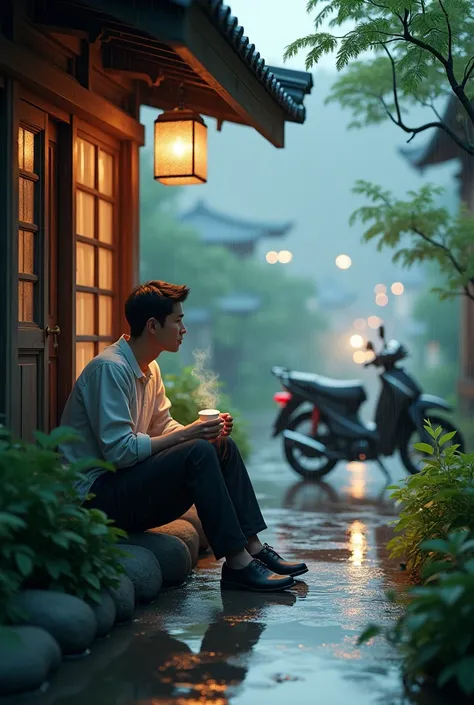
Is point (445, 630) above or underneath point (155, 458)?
underneath

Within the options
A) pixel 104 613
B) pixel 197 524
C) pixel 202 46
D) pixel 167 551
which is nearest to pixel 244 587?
pixel 167 551

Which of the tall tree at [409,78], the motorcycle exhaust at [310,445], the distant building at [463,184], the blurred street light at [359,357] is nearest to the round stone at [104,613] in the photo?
the tall tree at [409,78]

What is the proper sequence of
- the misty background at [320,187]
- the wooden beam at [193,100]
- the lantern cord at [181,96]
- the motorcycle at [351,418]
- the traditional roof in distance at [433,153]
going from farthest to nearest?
the misty background at [320,187], the traditional roof in distance at [433,153], the motorcycle at [351,418], the wooden beam at [193,100], the lantern cord at [181,96]

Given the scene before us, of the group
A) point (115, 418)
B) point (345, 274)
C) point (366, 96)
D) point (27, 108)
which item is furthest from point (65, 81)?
point (345, 274)

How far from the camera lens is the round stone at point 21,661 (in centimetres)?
310

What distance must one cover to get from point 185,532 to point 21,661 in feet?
6.72

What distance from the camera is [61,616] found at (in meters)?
3.48

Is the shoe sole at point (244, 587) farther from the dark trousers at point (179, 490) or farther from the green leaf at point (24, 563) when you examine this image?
the green leaf at point (24, 563)

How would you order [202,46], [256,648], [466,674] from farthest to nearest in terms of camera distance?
[202,46] < [256,648] < [466,674]

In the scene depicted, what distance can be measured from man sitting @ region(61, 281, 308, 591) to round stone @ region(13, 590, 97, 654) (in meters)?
1.02

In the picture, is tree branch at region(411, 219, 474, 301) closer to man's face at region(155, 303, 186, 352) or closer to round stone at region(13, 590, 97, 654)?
man's face at region(155, 303, 186, 352)

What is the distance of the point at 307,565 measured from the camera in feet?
17.5

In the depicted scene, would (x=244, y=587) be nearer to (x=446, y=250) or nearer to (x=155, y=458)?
(x=155, y=458)

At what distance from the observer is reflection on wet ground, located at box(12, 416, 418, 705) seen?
3.15 meters
